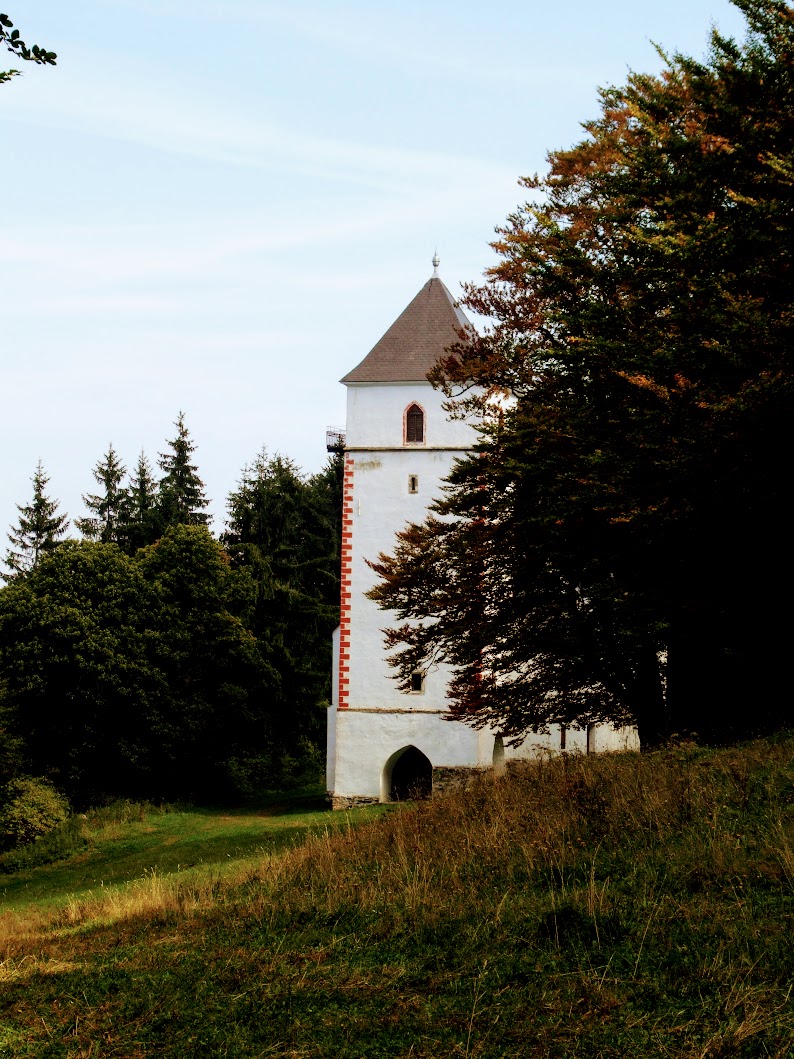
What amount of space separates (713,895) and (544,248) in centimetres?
1214

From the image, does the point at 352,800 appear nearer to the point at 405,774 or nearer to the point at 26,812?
the point at 405,774

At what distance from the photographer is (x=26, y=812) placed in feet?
100

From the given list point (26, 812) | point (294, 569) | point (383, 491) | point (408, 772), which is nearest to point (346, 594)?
point (383, 491)

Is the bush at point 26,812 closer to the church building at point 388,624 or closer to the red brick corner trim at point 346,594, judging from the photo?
the church building at point 388,624

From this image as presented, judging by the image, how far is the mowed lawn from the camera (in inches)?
807

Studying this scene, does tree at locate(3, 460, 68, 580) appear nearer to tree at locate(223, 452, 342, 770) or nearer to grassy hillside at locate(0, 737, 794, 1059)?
tree at locate(223, 452, 342, 770)

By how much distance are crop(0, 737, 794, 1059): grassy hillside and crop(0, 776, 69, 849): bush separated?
2128cm

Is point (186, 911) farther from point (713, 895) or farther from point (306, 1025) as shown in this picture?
point (713, 895)

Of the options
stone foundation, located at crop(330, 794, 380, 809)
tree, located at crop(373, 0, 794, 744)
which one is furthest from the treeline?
tree, located at crop(373, 0, 794, 744)

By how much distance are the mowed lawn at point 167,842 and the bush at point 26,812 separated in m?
1.02

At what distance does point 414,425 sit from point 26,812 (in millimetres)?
14441

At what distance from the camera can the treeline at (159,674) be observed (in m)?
34.5

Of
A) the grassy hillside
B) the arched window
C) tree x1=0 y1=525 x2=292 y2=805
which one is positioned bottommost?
the grassy hillside

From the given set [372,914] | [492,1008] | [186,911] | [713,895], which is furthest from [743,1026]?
[186,911]
